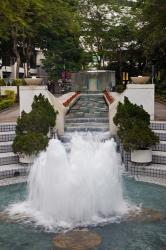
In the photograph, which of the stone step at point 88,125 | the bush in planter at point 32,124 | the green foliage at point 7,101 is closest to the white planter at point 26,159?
the bush in planter at point 32,124

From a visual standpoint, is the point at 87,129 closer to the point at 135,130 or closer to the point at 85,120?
the point at 85,120

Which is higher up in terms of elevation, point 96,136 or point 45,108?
point 45,108

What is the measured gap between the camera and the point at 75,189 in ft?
26.9

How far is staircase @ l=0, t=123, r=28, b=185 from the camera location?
11391 millimetres

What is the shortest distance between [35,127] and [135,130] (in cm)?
286

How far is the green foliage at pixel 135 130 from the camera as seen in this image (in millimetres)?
11406

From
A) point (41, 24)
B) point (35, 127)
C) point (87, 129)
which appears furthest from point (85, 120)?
point (41, 24)

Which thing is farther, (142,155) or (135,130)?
(142,155)

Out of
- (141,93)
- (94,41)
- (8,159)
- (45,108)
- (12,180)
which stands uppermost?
(94,41)

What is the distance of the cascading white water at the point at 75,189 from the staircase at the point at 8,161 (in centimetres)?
250

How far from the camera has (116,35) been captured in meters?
42.6

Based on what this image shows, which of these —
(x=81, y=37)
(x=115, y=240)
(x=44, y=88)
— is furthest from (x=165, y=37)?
(x=81, y=37)

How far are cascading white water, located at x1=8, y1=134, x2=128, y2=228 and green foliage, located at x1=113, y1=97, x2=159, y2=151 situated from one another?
2.54m

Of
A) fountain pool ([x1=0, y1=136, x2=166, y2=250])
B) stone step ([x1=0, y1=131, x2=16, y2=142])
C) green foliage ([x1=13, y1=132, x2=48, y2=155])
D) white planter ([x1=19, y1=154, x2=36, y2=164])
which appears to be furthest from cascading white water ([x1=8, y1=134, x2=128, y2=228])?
stone step ([x1=0, y1=131, x2=16, y2=142])
